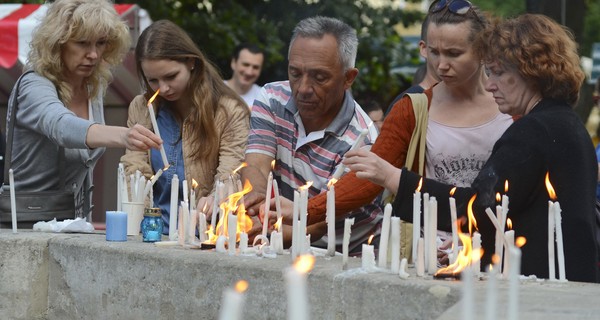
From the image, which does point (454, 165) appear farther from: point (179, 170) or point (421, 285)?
point (179, 170)

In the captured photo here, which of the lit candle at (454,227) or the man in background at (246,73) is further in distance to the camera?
the man in background at (246,73)

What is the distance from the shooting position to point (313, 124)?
5590 mm

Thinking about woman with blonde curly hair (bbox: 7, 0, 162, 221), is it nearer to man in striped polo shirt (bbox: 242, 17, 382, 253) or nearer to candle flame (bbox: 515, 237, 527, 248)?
man in striped polo shirt (bbox: 242, 17, 382, 253)

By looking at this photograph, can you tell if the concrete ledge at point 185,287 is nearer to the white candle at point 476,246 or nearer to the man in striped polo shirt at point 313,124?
the white candle at point 476,246

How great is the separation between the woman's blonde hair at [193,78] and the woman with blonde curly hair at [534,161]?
59.6 inches

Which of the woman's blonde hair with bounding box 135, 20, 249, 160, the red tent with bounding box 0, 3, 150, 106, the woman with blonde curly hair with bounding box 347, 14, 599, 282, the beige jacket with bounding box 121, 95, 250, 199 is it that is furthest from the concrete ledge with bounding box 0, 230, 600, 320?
the red tent with bounding box 0, 3, 150, 106

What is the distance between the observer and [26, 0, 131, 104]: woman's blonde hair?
5918mm

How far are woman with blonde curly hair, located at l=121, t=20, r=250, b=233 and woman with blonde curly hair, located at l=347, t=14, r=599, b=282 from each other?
1.52m

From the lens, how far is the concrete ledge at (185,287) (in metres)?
3.84

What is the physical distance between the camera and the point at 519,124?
14.3ft

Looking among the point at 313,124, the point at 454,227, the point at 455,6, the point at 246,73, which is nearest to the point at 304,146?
the point at 313,124

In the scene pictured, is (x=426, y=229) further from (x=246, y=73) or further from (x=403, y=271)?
(x=246, y=73)

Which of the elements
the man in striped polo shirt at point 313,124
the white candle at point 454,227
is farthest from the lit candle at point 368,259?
the man in striped polo shirt at point 313,124

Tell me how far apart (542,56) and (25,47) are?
6629 mm
